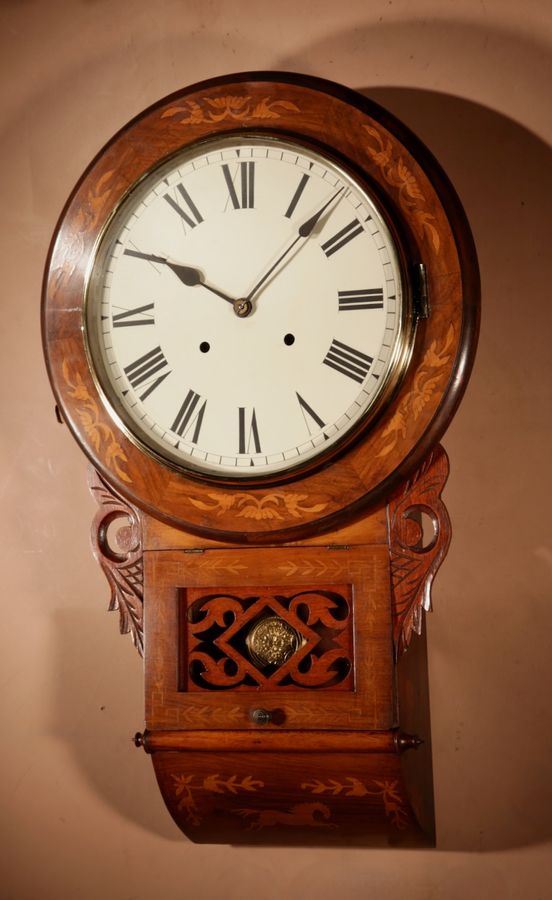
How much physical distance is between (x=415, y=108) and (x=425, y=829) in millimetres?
1072

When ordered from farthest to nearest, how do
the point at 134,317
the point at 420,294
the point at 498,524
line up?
the point at 498,524
the point at 134,317
the point at 420,294

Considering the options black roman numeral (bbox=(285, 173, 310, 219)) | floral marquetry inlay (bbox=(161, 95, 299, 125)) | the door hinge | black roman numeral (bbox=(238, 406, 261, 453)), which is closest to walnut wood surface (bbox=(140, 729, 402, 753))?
black roman numeral (bbox=(238, 406, 261, 453))

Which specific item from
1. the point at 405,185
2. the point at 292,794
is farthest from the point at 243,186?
the point at 292,794

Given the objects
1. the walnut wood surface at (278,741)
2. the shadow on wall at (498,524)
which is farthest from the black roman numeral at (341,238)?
the walnut wood surface at (278,741)

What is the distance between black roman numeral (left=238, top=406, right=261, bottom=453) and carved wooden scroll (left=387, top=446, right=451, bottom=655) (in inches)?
7.4

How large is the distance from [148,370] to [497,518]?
0.57 meters

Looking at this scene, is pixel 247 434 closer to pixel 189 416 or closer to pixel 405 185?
pixel 189 416

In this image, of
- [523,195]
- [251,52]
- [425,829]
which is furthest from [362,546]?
[251,52]

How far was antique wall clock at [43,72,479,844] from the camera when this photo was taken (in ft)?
4.13

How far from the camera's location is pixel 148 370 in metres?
1.35

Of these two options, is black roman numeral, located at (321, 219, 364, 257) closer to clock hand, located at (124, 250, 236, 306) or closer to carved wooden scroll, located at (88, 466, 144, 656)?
clock hand, located at (124, 250, 236, 306)

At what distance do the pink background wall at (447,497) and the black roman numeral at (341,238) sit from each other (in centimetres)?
34

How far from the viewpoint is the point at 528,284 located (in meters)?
1.53

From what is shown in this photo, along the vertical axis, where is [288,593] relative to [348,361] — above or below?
below
